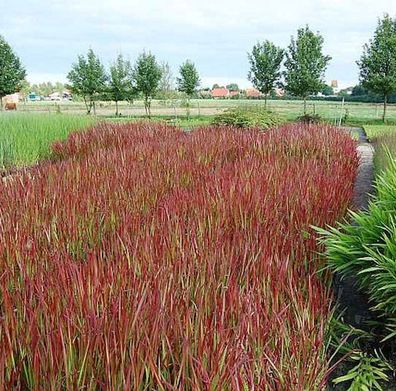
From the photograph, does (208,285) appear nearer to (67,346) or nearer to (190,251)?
(190,251)

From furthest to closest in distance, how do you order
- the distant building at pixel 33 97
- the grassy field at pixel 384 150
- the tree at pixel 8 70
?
the distant building at pixel 33 97, the tree at pixel 8 70, the grassy field at pixel 384 150

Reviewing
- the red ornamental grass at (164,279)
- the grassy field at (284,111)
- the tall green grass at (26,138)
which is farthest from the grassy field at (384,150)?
the grassy field at (284,111)

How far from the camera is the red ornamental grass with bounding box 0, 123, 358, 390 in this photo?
1685mm

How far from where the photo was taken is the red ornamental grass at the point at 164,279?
66.3 inches

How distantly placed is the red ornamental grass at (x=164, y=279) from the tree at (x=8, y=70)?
32840mm

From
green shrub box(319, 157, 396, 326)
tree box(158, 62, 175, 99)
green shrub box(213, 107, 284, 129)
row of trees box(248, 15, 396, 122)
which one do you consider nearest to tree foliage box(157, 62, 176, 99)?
tree box(158, 62, 175, 99)

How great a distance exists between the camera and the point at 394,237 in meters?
2.79

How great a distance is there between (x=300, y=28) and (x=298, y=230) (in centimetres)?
3220

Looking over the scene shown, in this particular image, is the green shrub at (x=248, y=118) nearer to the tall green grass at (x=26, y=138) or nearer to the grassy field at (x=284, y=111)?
the tall green grass at (x=26, y=138)

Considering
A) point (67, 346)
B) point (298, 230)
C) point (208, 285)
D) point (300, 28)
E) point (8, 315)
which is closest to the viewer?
point (67, 346)

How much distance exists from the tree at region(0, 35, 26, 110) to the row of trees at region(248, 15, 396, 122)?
16634mm

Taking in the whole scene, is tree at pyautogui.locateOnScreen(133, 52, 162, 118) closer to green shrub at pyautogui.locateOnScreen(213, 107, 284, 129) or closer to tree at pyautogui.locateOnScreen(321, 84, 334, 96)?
tree at pyautogui.locateOnScreen(321, 84, 334, 96)

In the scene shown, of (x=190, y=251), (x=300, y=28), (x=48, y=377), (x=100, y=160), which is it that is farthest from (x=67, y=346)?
(x=300, y=28)

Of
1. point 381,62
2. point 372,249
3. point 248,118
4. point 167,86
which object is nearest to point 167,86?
point 167,86
